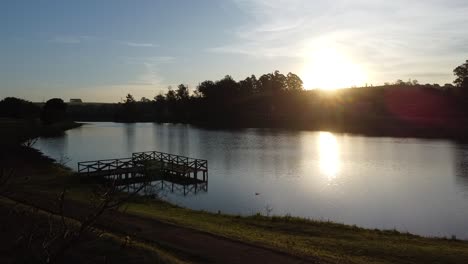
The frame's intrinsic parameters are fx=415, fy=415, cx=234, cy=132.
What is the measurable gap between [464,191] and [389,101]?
140 m

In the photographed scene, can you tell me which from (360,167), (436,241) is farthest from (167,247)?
(360,167)

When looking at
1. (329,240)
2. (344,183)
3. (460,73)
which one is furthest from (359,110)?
(329,240)

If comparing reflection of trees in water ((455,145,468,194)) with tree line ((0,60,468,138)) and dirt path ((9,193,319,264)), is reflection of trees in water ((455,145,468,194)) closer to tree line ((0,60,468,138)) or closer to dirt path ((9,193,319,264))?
dirt path ((9,193,319,264))

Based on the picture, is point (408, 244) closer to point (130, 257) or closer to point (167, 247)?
point (167, 247)

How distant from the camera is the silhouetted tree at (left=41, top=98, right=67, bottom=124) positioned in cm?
12469

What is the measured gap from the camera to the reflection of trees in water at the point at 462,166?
42562 millimetres

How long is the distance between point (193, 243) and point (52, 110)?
124493mm

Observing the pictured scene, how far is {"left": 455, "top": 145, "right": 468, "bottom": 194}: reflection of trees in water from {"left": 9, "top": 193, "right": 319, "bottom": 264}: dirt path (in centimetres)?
2997

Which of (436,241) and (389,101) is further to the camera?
(389,101)

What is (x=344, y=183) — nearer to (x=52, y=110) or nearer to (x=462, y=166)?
(x=462, y=166)

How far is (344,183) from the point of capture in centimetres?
4266

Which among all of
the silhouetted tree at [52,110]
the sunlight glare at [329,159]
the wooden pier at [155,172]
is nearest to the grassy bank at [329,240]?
the wooden pier at [155,172]

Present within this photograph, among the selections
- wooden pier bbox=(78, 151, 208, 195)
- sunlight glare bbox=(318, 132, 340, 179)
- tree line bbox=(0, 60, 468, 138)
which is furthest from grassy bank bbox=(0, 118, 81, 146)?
sunlight glare bbox=(318, 132, 340, 179)

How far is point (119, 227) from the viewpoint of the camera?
18.6 meters
